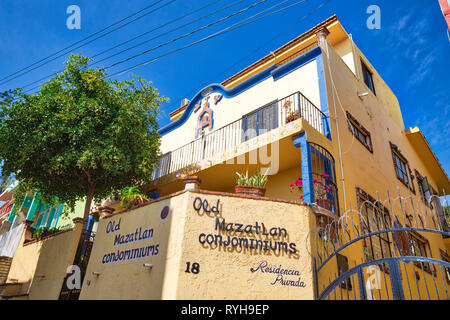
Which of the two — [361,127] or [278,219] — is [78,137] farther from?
[361,127]

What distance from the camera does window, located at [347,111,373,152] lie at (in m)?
10.6

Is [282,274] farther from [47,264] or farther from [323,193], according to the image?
[47,264]

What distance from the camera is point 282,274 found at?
19.8ft

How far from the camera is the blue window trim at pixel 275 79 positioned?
968 centimetres

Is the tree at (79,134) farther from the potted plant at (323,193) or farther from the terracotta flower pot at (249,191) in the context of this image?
the potted plant at (323,193)

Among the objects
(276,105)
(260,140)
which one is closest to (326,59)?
(276,105)

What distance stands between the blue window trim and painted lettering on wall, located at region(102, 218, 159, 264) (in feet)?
18.9

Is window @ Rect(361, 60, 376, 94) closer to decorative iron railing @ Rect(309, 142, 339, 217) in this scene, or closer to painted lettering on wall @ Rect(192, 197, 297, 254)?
decorative iron railing @ Rect(309, 142, 339, 217)

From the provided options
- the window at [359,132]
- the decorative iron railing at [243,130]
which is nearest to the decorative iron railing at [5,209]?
the decorative iron railing at [243,130]

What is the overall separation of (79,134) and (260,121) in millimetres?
5920

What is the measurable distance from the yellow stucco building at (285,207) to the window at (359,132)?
58mm

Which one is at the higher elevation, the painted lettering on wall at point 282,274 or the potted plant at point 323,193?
the potted plant at point 323,193
